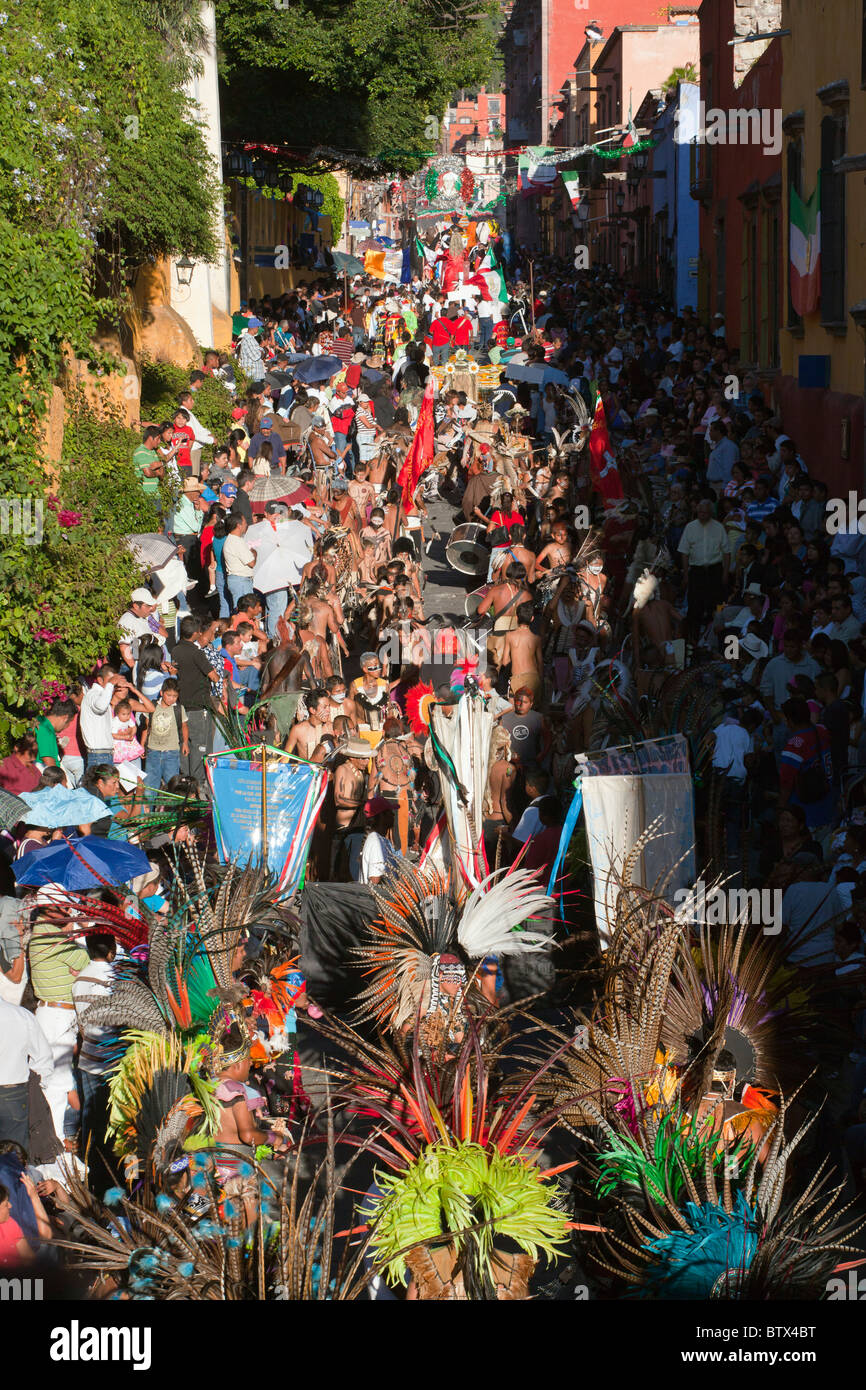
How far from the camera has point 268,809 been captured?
9.36m

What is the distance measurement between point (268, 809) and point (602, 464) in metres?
9.09

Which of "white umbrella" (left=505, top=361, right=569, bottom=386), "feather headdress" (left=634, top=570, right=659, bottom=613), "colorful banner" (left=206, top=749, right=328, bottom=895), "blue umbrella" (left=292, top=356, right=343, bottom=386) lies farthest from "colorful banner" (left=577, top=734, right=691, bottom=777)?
"white umbrella" (left=505, top=361, right=569, bottom=386)

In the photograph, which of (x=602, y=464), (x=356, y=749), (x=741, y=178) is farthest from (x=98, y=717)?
(x=741, y=178)

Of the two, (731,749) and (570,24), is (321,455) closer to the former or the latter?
(731,749)

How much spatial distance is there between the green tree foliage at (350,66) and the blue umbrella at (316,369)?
11487 mm

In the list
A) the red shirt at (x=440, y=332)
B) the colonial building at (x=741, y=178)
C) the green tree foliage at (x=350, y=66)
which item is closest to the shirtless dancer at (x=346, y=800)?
the colonial building at (x=741, y=178)

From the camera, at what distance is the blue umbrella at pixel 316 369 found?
2112 cm

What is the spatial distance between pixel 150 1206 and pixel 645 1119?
1.91 metres

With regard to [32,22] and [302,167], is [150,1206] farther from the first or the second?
[302,167]

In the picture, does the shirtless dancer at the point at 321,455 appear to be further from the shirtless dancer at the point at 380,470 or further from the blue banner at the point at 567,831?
the blue banner at the point at 567,831

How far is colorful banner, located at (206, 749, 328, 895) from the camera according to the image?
367 inches

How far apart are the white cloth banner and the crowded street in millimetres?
22

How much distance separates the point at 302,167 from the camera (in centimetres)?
3659

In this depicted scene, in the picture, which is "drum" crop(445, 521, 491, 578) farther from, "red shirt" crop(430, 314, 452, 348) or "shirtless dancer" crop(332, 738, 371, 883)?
"red shirt" crop(430, 314, 452, 348)
